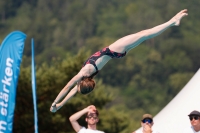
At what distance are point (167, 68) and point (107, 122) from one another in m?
89.5

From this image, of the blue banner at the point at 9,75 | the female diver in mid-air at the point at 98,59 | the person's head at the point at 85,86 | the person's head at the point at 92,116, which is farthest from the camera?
the blue banner at the point at 9,75

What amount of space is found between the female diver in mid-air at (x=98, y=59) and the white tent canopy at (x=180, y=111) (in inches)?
89.5

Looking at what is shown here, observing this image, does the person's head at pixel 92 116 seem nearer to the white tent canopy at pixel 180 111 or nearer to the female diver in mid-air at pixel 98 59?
the female diver in mid-air at pixel 98 59

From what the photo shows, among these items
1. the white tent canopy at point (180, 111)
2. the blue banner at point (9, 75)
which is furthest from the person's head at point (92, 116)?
the blue banner at point (9, 75)

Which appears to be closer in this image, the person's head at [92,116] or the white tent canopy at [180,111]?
the person's head at [92,116]

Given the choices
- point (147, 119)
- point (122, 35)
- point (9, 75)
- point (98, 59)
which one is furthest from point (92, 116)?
point (122, 35)

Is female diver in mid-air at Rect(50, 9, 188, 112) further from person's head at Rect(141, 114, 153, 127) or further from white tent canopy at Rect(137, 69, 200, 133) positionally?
white tent canopy at Rect(137, 69, 200, 133)

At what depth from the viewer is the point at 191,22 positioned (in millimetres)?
133625

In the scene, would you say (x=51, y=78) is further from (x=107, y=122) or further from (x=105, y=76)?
(x=105, y=76)

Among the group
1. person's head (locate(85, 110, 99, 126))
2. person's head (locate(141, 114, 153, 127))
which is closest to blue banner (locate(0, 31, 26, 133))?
person's head (locate(85, 110, 99, 126))

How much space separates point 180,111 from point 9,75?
14.1ft

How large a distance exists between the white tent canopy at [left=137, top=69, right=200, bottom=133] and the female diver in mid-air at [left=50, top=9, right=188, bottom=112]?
89.5 inches

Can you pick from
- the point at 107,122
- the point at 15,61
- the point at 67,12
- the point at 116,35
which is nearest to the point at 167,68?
the point at 116,35

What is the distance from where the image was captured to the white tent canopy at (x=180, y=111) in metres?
13.6
